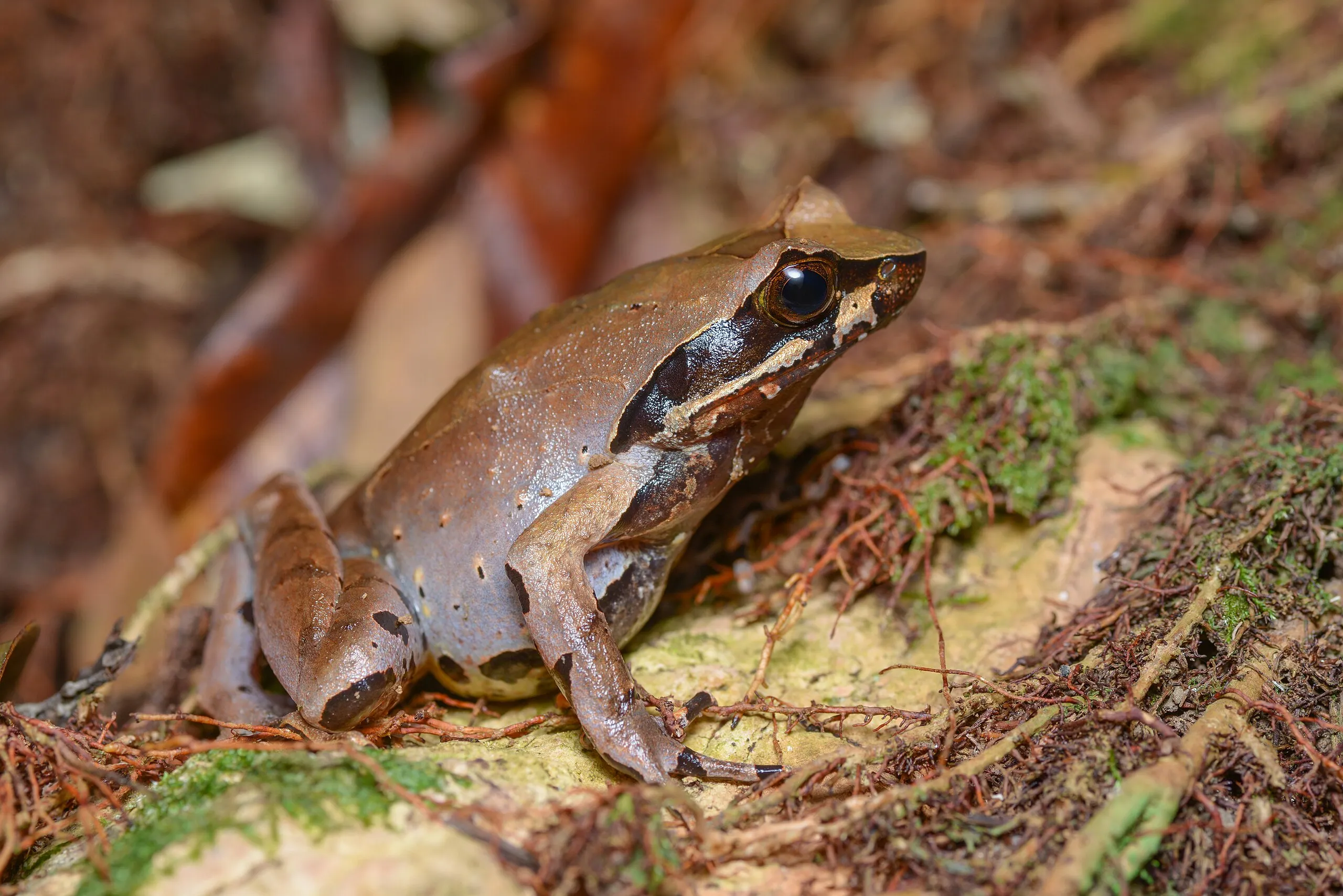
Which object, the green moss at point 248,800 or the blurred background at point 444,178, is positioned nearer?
the green moss at point 248,800

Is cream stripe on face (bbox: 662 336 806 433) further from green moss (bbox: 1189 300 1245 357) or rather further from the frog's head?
green moss (bbox: 1189 300 1245 357)

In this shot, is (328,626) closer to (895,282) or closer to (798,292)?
(798,292)

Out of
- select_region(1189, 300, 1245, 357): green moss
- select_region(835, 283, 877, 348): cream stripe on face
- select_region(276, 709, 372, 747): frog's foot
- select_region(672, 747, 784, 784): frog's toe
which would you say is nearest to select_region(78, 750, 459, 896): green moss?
select_region(276, 709, 372, 747): frog's foot

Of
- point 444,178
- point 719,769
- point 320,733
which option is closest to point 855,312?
point 719,769

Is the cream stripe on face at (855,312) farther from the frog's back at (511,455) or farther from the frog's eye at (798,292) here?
the frog's back at (511,455)

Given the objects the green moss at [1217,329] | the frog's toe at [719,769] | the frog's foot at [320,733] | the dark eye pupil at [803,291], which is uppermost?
the dark eye pupil at [803,291]

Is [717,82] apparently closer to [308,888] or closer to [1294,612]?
[1294,612]

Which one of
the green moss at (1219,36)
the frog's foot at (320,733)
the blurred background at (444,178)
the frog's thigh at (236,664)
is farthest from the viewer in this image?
the green moss at (1219,36)

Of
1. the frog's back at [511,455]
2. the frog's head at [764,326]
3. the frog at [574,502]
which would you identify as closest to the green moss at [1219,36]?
the frog's head at [764,326]
